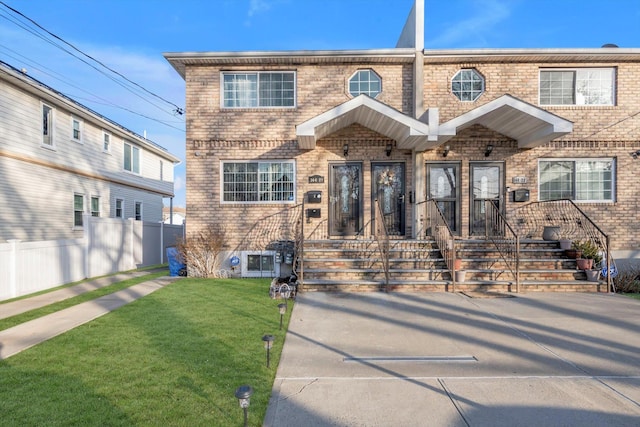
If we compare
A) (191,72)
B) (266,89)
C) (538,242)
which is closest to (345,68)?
(266,89)

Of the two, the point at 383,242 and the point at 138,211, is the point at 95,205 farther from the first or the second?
the point at 383,242

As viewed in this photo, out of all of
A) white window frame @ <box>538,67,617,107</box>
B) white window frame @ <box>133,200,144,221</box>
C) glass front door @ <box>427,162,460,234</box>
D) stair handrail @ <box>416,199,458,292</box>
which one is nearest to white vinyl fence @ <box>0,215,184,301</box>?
white window frame @ <box>133,200,144,221</box>

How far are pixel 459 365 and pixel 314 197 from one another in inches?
240

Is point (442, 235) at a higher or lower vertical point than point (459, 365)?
higher

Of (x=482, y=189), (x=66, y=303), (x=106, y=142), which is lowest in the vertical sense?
(x=66, y=303)

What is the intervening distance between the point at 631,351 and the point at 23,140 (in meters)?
15.5

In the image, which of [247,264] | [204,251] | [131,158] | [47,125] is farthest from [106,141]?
[247,264]

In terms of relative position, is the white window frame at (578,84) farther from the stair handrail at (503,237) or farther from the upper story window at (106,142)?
the upper story window at (106,142)

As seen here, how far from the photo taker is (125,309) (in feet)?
18.8

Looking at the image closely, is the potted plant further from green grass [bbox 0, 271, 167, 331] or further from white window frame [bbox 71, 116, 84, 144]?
white window frame [bbox 71, 116, 84, 144]

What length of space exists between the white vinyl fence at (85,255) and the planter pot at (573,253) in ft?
34.7

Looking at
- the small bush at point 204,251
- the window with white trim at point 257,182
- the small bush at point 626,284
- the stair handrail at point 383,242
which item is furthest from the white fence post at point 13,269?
the small bush at point 626,284

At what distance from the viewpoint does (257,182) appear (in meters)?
9.30

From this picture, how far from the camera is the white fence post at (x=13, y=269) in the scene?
6.87 metres
